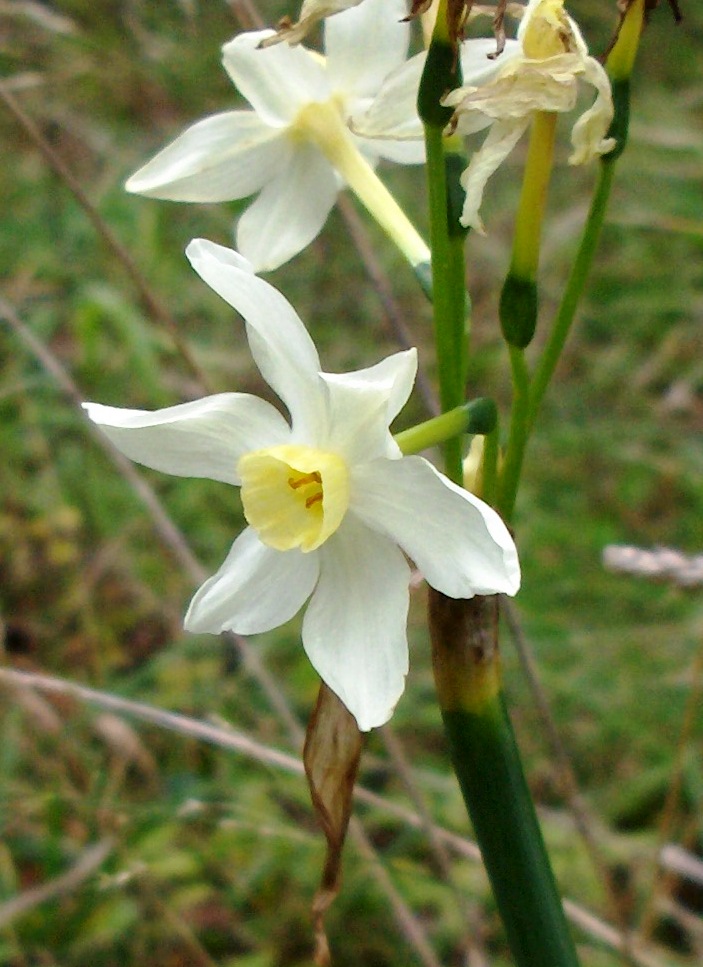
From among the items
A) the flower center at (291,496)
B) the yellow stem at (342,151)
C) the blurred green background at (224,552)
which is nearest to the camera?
the flower center at (291,496)

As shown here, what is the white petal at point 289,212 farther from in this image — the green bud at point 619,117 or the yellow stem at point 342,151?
the green bud at point 619,117

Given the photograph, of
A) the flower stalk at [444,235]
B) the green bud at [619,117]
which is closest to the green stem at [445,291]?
the flower stalk at [444,235]

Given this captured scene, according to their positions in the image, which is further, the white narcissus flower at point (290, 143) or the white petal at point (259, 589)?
the white narcissus flower at point (290, 143)

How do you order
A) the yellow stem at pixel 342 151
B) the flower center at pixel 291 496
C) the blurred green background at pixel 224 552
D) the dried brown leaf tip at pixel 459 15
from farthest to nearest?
the blurred green background at pixel 224 552 < the yellow stem at pixel 342 151 < the flower center at pixel 291 496 < the dried brown leaf tip at pixel 459 15

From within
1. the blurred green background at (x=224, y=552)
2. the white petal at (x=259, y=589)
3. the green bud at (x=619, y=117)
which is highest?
the green bud at (x=619, y=117)

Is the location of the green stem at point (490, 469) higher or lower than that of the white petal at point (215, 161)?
lower

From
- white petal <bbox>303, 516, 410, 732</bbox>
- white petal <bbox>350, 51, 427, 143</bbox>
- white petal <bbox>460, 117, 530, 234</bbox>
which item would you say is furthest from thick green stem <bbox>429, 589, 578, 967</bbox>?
white petal <bbox>350, 51, 427, 143</bbox>

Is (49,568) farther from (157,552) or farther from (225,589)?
(225,589)
